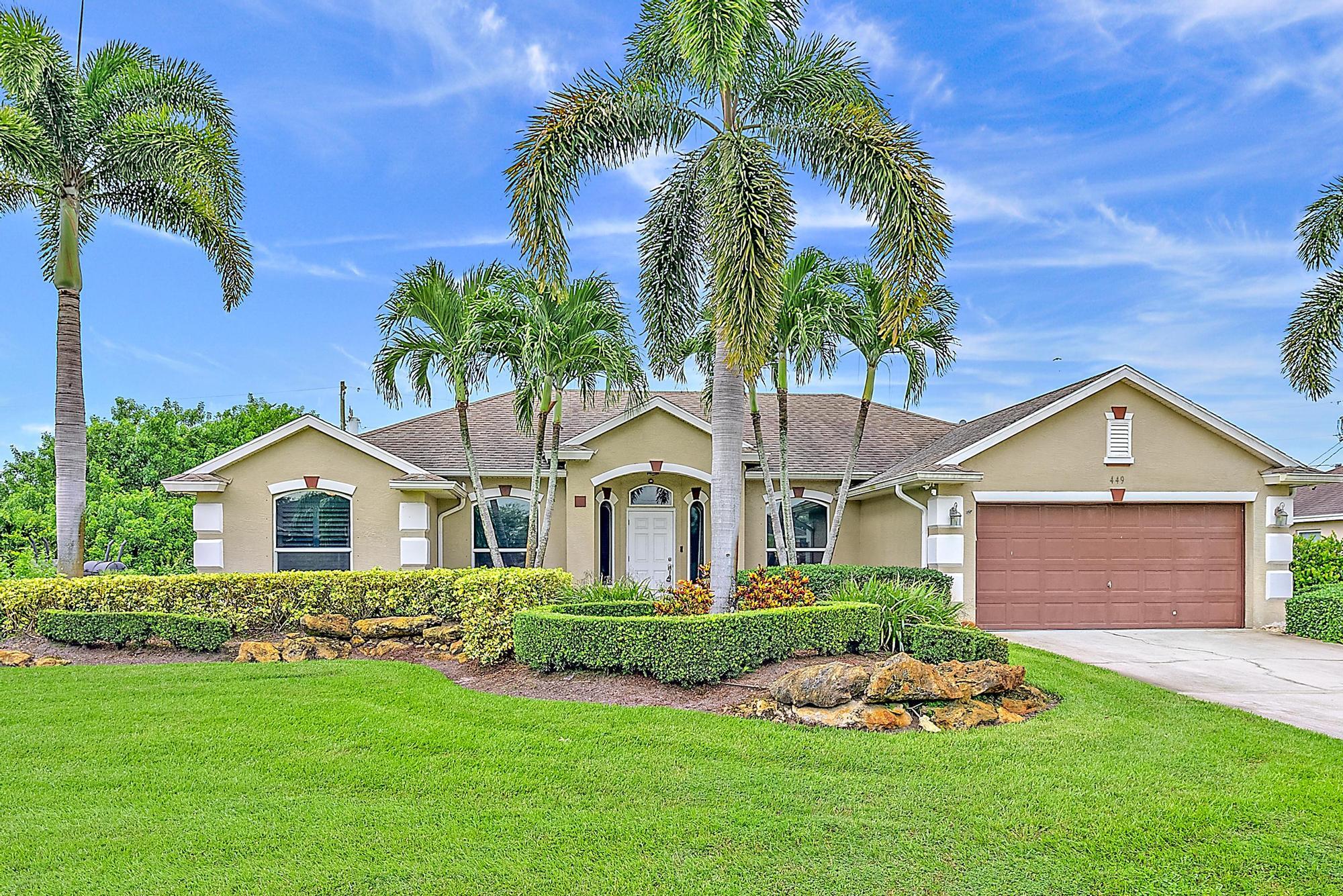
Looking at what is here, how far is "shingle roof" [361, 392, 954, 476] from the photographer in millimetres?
17844

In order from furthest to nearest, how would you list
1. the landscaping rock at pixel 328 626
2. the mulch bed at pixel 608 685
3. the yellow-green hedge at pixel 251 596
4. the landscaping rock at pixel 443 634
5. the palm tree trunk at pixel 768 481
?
the palm tree trunk at pixel 768 481, the yellow-green hedge at pixel 251 596, the landscaping rock at pixel 328 626, the landscaping rock at pixel 443 634, the mulch bed at pixel 608 685

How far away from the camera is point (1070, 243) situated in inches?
777

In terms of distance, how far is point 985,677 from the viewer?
793 cm

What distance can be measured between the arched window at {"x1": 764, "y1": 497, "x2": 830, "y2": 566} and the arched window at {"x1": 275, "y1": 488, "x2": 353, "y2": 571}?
8.75 meters

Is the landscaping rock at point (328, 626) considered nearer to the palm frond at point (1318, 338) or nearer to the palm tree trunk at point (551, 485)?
the palm tree trunk at point (551, 485)

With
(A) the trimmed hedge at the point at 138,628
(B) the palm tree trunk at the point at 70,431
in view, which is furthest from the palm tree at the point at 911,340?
(B) the palm tree trunk at the point at 70,431

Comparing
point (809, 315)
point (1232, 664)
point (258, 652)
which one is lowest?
point (1232, 664)

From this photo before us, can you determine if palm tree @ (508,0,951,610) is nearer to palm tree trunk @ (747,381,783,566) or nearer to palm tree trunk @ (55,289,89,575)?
palm tree trunk @ (747,381,783,566)

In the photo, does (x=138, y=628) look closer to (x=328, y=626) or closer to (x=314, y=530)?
(x=328, y=626)

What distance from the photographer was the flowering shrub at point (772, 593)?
31.7ft

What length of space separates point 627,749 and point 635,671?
2.19 metres

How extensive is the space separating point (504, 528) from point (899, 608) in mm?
10174

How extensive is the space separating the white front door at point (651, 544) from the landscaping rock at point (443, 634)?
678 cm

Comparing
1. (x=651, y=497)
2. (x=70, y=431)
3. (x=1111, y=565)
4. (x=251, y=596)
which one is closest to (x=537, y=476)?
(x=651, y=497)
